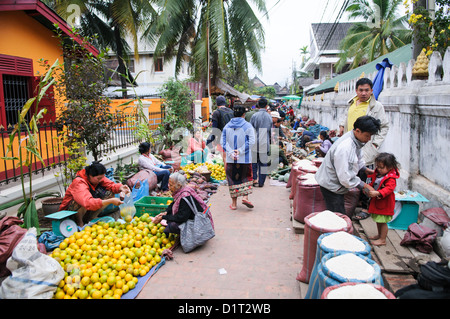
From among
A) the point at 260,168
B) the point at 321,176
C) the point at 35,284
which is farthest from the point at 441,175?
the point at 35,284

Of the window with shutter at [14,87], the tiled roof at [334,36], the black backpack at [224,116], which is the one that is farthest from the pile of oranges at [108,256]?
the tiled roof at [334,36]

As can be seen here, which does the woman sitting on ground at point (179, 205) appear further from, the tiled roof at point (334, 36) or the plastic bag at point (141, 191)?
the tiled roof at point (334, 36)

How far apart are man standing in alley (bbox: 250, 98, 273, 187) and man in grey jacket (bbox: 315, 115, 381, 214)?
3847mm

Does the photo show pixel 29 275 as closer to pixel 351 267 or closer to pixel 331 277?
pixel 331 277

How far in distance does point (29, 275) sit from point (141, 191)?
3.14 meters

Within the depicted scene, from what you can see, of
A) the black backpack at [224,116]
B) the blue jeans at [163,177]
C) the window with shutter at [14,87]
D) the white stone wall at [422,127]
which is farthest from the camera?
the black backpack at [224,116]

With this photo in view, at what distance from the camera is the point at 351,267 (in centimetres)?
253

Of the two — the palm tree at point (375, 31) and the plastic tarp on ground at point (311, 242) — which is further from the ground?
the palm tree at point (375, 31)

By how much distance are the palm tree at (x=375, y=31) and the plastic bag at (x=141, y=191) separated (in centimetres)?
1916

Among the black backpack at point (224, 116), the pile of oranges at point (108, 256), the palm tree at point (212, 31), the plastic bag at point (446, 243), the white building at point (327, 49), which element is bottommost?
the pile of oranges at point (108, 256)

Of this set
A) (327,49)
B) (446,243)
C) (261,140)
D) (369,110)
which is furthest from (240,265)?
(327,49)

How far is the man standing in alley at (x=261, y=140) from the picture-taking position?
757 centimetres

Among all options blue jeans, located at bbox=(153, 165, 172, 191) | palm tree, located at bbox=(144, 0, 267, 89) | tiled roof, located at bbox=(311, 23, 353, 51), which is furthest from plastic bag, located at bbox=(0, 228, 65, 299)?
tiled roof, located at bbox=(311, 23, 353, 51)

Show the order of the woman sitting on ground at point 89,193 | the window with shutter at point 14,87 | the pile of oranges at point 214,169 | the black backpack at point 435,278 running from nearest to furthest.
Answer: the black backpack at point 435,278 < the woman sitting on ground at point 89,193 < the window with shutter at point 14,87 < the pile of oranges at point 214,169
